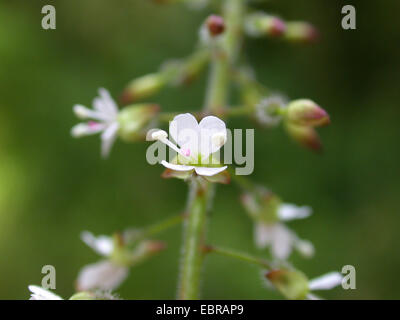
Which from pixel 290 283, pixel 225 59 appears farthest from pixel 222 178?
pixel 225 59

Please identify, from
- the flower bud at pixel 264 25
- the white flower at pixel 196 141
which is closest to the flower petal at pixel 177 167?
the white flower at pixel 196 141


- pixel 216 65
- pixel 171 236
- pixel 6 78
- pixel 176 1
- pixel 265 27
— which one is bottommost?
pixel 171 236

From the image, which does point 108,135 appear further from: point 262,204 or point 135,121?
point 262,204

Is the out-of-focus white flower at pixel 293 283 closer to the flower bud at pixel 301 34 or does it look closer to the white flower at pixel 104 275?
the white flower at pixel 104 275

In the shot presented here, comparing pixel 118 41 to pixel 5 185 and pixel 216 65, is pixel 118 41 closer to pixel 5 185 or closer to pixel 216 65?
pixel 5 185

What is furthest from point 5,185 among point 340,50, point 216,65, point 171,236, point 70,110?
point 340,50

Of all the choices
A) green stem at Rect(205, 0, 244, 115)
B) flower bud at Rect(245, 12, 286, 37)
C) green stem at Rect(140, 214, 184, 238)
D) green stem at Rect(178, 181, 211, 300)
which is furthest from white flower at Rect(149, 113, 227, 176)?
flower bud at Rect(245, 12, 286, 37)
